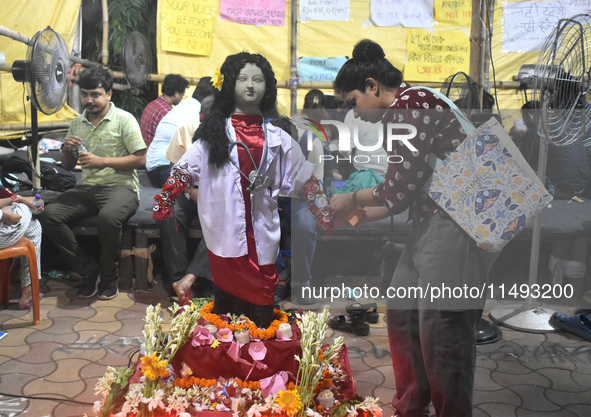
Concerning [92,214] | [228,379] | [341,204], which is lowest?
[228,379]

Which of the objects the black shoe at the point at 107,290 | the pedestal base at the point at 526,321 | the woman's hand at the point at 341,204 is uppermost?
the woman's hand at the point at 341,204

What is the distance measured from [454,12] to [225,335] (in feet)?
9.04

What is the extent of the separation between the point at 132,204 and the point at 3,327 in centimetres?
117

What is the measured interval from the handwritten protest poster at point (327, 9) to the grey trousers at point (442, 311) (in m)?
2.77

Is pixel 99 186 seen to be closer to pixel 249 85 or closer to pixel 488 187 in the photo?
pixel 249 85

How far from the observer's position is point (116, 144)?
4.06 meters

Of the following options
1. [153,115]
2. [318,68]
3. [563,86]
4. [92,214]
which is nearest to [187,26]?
[153,115]

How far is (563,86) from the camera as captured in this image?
A: 2654 millimetres

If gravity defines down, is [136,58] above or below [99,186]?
above

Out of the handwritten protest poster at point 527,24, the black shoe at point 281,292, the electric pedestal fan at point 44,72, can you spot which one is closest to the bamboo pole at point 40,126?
the electric pedestal fan at point 44,72

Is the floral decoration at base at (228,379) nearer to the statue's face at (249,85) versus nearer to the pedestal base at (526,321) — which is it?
the statue's face at (249,85)

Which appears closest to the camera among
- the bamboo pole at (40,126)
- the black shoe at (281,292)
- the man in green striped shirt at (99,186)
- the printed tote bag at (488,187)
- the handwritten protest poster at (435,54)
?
the printed tote bag at (488,187)

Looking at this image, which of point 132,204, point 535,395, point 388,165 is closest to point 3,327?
point 132,204

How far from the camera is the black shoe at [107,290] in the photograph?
400cm
